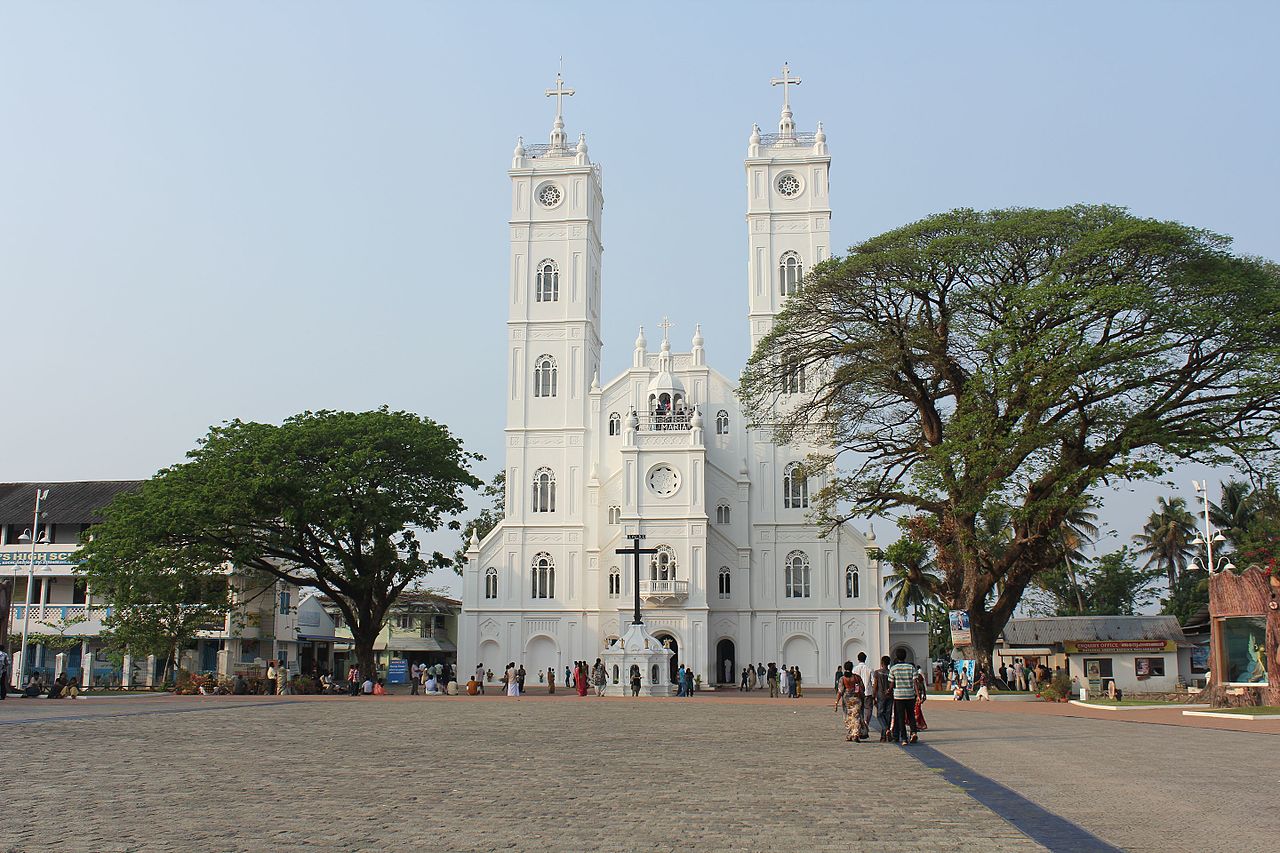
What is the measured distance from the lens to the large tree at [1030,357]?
30406 mm

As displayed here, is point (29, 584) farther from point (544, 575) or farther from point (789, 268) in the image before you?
point (789, 268)

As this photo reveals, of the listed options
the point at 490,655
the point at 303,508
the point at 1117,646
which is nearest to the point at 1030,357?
the point at 1117,646

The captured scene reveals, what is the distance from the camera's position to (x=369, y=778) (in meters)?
12.1

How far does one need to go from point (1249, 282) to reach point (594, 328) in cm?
3441

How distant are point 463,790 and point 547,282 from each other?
48963 millimetres

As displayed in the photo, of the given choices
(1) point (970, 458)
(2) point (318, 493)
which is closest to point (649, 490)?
(2) point (318, 493)

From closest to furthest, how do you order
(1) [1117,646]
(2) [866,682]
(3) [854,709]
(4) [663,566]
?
1. (3) [854,709]
2. (2) [866,682]
3. (1) [1117,646]
4. (4) [663,566]

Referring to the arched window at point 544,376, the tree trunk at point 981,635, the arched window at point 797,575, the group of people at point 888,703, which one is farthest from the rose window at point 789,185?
the group of people at point 888,703

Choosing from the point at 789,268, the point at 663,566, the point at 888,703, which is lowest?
the point at 888,703

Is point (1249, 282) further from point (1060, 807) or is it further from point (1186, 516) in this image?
point (1186, 516)

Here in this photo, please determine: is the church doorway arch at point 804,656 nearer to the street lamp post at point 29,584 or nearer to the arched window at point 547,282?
the arched window at point 547,282

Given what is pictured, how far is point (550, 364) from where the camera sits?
57.7m

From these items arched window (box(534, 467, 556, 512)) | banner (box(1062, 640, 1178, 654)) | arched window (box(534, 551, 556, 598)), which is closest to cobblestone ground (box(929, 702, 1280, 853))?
banner (box(1062, 640, 1178, 654))

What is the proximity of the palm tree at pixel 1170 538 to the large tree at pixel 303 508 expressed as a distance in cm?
4027
